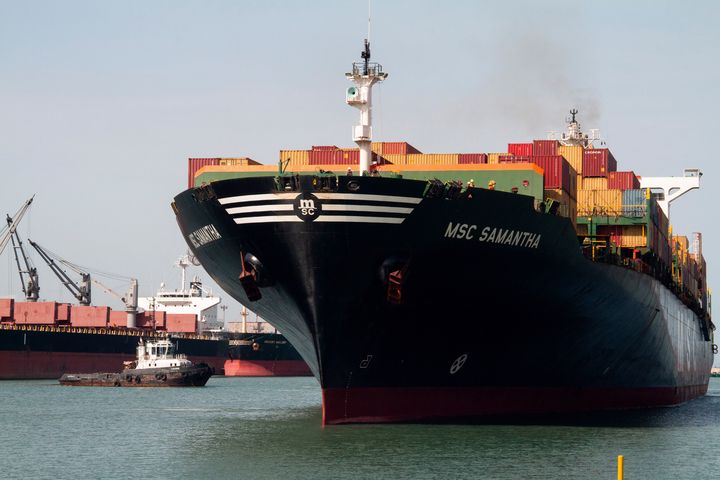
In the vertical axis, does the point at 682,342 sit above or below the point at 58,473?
above

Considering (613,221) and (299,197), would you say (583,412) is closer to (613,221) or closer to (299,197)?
(613,221)

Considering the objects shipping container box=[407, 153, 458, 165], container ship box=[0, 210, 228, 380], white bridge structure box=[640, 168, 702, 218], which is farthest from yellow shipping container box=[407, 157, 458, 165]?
container ship box=[0, 210, 228, 380]

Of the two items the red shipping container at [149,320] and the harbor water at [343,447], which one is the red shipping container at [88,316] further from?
the harbor water at [343,447]

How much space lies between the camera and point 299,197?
31.2 m

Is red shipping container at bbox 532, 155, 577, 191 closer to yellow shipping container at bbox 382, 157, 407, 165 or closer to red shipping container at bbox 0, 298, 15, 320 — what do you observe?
yellow shipping container at bbox 382, 157, 407, 165

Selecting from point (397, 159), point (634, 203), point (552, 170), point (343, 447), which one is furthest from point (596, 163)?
point (343, 447)

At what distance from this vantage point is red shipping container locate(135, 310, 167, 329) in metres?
102

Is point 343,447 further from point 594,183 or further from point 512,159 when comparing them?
point 594,183

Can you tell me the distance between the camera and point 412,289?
3269cm

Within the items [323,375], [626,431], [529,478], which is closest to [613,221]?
[626,431]

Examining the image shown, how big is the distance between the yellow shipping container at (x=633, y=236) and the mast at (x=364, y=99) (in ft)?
49.9

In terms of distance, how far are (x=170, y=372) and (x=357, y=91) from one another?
4396 cm

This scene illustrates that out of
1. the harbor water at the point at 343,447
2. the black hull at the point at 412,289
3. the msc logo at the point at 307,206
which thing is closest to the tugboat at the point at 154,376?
the harbor water at the point at 343,447

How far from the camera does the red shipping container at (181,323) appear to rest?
109 metres
